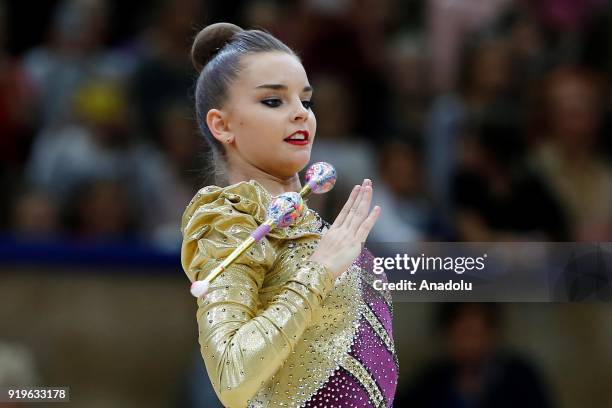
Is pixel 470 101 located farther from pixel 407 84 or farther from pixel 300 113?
pixel 300 113

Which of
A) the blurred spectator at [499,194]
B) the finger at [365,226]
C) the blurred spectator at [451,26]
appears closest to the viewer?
the finger at [365,226]

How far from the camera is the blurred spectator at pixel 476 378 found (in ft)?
12.7

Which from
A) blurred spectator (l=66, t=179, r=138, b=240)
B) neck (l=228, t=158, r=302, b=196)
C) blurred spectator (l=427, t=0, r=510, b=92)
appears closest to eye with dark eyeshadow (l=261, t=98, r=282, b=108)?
neck (l=228, t=158, r=302, b=196)

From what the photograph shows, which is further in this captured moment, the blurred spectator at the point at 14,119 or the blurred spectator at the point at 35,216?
the blurred spectator at the point at 14,119

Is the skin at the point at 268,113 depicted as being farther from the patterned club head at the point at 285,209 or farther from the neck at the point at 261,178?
the patterned club head at the point at 285,209

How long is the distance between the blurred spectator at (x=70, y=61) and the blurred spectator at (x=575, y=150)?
Answer: 6.20 feet

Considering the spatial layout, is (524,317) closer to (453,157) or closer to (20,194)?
(453,157)

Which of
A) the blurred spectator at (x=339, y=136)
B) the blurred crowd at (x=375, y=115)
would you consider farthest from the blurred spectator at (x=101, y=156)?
the blurred spectator at (x=339, y=136)

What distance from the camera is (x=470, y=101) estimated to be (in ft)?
15.8

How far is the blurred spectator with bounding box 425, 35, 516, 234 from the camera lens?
4711 mm

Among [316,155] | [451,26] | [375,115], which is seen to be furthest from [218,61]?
[451,26]

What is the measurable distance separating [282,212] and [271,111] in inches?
8.3

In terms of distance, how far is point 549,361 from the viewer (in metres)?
3.95

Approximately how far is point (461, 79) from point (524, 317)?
1.36 metres
